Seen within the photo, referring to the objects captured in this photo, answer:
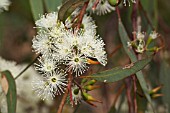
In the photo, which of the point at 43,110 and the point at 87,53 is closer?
the point at 87,53

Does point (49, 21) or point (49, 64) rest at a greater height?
point (49, 21)

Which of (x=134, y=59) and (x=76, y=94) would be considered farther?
(x=134, y=59)

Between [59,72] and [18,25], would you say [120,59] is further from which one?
[59,72]

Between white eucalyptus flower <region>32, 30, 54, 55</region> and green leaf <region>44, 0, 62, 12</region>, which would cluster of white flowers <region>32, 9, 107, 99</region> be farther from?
green leaf <region>44, 0, 62, 12</region>

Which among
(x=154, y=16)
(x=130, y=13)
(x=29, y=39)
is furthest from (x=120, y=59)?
(x=130, y=13)

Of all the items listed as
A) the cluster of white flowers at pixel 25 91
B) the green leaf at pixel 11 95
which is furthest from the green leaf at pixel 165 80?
the green leaf at pixel 11 95

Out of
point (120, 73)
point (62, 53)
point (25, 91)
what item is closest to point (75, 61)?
point (62, 53)

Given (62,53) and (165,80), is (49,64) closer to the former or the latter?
(62,53)

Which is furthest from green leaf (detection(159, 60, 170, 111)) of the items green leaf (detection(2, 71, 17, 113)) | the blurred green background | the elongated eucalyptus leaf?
green leaf (detection(2, 71, 17, 113))
